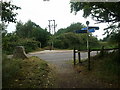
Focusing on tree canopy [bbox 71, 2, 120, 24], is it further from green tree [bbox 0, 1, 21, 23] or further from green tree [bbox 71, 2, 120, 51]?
green tree [bbox 0, 1, 21, 23]

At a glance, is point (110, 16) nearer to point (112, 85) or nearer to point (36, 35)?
A: point (112, 85)

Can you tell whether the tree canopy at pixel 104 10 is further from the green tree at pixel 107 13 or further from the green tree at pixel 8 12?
the green tree at pixel 8 12

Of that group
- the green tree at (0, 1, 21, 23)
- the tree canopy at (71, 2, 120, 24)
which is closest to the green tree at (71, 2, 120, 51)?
the tree canopy at (71, 2, 120, 24)

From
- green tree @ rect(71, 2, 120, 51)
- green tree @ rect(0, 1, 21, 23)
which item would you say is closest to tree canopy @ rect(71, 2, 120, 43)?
green tree @ rect(71, 2, 120, 51)

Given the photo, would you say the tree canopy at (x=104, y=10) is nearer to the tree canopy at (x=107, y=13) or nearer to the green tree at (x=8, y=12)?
the tree canopy at (x=107, y=13)

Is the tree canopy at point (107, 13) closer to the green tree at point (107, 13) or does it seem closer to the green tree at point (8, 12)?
the green tree at point (107, 13)

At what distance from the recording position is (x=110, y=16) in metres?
7.01

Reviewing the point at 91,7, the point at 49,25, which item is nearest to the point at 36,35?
the point at 49,25

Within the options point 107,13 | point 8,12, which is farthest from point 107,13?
point 8,12

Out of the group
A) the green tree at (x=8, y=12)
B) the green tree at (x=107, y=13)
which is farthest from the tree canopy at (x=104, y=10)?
the green tree at (x=8, y=12)

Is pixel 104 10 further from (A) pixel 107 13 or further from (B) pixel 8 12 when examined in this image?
(B) pixel 8 12

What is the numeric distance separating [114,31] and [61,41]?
24738mm

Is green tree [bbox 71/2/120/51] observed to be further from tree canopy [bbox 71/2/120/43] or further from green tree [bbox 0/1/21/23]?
green tree [bbox 0/1/21/23]

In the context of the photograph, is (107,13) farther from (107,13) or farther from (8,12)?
A: (8,12)
